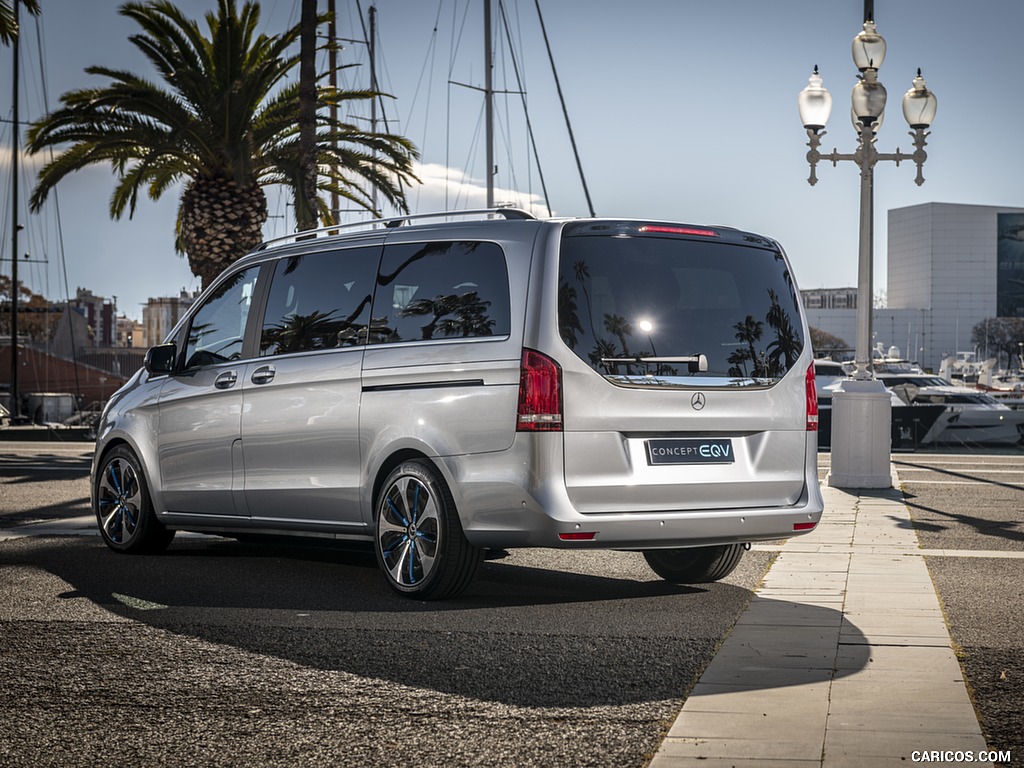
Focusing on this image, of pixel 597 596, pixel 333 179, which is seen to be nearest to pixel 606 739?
pixel 597 596

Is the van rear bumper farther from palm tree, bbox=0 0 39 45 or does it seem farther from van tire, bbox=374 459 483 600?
palm tree, bbox=0 0 39 45

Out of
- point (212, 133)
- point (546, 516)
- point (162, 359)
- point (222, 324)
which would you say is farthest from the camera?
point (212, 133)

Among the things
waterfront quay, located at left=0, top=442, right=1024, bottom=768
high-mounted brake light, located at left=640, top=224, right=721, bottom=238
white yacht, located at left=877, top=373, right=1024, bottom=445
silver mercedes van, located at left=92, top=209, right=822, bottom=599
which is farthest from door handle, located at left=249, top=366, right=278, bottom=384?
white yacht, located at left=877, top=373, right=1024, bottom=445

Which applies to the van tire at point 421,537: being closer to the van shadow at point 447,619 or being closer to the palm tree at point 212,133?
the van shadow at point 447,619

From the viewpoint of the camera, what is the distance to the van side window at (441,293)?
22.9 feet

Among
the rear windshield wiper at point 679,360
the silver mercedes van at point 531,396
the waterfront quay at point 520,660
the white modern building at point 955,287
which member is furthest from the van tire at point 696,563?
the white modern building at point 955,287

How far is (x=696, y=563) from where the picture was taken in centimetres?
802

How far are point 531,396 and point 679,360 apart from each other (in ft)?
2.64

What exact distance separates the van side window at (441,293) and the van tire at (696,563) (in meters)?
1.90

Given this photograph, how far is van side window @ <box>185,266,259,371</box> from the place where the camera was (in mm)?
8719

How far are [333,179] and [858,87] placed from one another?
14328mm

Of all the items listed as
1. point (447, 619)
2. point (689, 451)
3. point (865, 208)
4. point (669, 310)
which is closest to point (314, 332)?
point (447, 619)

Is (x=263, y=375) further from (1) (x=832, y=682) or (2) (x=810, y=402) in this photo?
(1) (x=832, y=682)

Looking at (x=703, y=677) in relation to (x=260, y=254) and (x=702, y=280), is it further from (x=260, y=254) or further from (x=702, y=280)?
(x=260, y=254)
